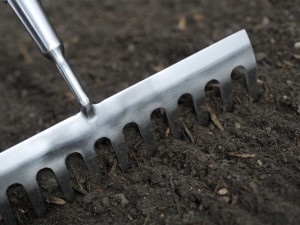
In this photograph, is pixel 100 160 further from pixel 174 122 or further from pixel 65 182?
pixel 174 122

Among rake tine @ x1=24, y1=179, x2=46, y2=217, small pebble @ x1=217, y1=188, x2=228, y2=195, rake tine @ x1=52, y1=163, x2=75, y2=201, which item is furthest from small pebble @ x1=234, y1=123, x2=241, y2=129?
rake tine @ x1=24, y1=179, x2=46, y2=217

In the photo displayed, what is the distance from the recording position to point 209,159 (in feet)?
5.81

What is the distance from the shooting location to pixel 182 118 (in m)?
1.97

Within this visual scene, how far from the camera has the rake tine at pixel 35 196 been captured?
1.72 m

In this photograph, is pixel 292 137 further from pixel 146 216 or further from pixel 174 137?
pixel 146 216

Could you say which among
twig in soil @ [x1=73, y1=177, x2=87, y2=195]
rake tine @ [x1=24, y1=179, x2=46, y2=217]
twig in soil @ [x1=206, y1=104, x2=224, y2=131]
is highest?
rake tine @ [x1=24, y1=179, x2=46, y2=217]

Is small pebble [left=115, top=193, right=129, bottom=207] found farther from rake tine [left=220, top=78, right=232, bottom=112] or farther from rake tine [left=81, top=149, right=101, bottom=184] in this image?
rake tine [left=220, top=78, right=232, bottom=112]

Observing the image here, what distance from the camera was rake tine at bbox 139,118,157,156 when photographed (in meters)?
1.84

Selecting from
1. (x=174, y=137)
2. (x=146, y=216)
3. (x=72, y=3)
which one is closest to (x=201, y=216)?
(x=146, y=216)

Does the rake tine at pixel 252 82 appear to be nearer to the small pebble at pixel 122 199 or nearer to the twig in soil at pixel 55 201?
the small pebble at pixel 122 199

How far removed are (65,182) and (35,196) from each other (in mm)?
119

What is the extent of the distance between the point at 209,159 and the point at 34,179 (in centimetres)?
65

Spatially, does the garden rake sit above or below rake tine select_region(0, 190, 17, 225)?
above

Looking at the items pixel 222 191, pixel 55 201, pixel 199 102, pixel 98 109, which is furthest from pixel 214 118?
pixel 55 201
